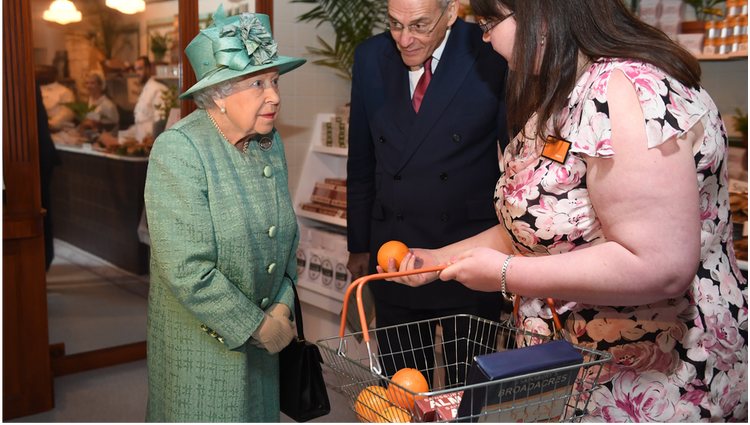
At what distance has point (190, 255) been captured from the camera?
2.11 meters

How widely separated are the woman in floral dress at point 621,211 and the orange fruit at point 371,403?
0.28 m

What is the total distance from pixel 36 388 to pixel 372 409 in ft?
10.5

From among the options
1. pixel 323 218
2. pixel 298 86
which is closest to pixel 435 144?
pixel 323 218

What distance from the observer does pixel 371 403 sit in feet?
4.64

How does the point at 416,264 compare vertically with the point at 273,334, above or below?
above

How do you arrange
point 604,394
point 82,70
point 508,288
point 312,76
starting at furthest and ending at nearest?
point 312,76 < point 82,70 < point 604,394 < point 508,288

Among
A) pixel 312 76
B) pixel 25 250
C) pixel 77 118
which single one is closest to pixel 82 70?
pixel 77 118

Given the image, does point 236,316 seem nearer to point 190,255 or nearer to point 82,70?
point 190,255

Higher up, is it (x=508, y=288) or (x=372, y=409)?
(x=508, y=288)

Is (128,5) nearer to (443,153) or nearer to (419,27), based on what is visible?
(419,27)

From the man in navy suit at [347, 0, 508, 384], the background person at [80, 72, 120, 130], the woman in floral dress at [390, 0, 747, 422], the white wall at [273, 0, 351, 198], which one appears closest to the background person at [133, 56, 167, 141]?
the background person at [80, 72, 120, 130]

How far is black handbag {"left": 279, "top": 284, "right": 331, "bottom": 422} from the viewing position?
8.07 ft

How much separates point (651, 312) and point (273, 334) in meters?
1.15

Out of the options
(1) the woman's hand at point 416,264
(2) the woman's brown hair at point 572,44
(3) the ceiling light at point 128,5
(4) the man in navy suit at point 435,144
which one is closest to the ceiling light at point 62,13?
(3) the ceiling light at point 128,5
